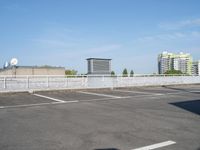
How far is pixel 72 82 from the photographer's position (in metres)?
20.7

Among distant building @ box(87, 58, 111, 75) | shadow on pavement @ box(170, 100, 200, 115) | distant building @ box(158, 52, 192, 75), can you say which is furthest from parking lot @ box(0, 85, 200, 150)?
distant building @ box(158, 52, 192, 75)

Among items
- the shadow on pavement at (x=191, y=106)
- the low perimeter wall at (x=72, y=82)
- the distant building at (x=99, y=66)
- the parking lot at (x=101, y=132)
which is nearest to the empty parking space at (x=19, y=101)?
the low perimeter wall at (x=72, y=82)

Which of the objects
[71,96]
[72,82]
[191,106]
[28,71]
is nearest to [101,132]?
[191,106]

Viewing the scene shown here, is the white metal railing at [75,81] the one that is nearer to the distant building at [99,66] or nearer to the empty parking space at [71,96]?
the empty parking space at [71,96]

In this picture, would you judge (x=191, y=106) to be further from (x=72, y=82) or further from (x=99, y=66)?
(x=99, y=66)

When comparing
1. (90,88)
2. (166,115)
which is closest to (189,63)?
(90,88)

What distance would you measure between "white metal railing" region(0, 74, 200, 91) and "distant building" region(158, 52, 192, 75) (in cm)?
7307

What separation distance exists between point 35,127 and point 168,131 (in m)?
3.45

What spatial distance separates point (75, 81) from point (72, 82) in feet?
0.89

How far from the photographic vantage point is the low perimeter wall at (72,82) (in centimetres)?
1781

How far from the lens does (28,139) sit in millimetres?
5383

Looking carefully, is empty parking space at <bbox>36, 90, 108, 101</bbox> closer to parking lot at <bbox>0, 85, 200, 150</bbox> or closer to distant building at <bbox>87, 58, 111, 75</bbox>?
distant building at <bbox>87, 58, 111, 75</bbox>

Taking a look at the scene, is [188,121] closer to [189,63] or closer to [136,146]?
[136,146]

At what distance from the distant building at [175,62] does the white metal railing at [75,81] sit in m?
73.1
